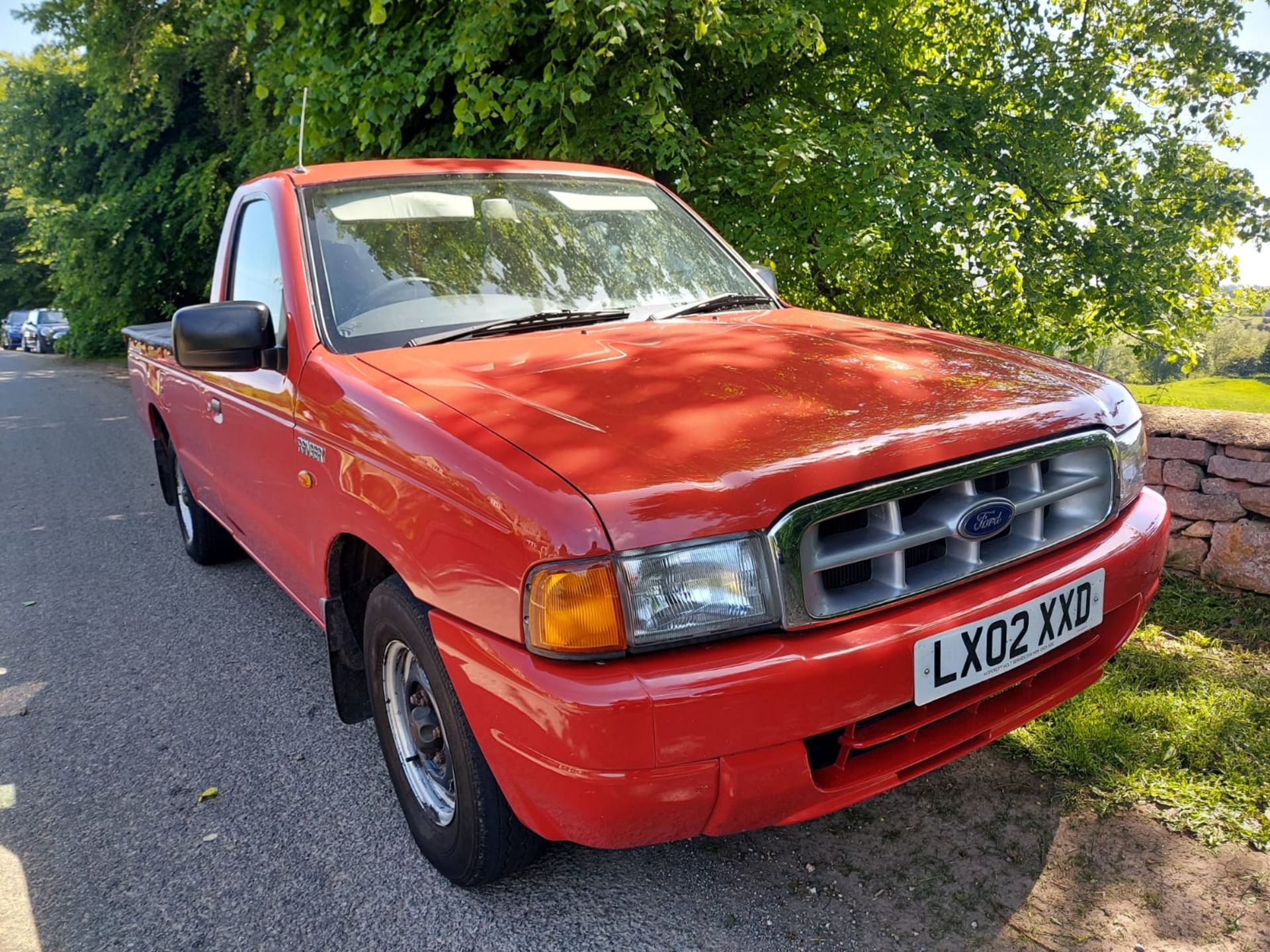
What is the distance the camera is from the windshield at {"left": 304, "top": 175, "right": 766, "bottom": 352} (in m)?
2.85

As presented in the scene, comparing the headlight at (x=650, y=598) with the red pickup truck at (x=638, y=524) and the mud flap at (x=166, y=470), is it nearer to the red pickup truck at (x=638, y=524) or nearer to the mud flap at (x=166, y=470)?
the red pickup truck at (x=638, y=524)

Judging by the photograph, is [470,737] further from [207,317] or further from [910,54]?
[910,54]

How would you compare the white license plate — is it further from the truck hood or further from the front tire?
the front tire

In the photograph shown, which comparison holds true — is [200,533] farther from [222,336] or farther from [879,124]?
[879,124]

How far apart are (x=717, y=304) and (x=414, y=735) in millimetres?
1766

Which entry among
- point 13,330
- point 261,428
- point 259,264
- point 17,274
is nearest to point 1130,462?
point 261,428

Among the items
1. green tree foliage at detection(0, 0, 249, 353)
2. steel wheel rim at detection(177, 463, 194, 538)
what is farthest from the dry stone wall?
green tree foliage at detection(0, 0, 249, 353)

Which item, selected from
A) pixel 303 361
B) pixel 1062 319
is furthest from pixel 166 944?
pixel 1062 319

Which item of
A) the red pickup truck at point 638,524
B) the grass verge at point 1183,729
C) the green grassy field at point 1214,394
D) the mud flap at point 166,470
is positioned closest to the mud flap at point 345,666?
the red pickup truck at point 638,524

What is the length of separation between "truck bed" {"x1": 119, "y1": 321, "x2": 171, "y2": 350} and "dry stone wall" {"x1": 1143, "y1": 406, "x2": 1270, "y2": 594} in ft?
15.2

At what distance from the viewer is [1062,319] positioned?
8.11m

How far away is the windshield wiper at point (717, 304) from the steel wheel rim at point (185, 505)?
10.3ft

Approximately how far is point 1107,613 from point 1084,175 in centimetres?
645

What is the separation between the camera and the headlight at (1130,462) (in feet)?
8.00
